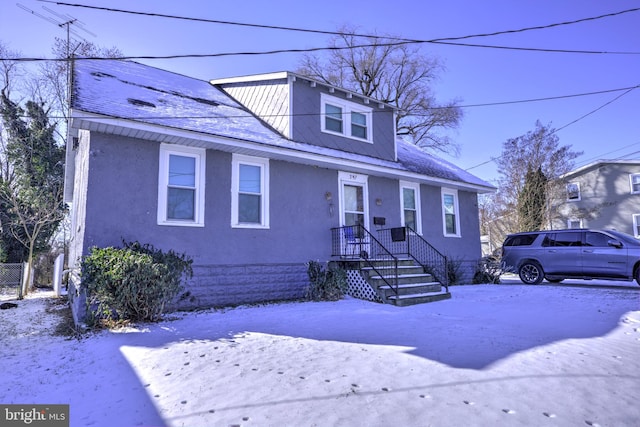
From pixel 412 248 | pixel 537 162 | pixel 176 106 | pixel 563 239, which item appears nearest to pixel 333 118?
pixel 176 106

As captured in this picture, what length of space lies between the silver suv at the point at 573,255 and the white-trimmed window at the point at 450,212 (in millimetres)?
1758

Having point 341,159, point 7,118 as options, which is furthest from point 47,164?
point 341,159

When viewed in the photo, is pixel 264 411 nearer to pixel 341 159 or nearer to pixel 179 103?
pixel 341 159

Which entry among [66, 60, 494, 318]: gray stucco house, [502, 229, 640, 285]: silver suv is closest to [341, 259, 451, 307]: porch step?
[66, 60, 494, 318]: gray stucco house

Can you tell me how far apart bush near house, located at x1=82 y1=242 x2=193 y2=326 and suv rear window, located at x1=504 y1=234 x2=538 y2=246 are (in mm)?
10884

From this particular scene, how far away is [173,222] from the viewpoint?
7.55 m

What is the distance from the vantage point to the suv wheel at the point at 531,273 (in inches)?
469

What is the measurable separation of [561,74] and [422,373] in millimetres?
12062

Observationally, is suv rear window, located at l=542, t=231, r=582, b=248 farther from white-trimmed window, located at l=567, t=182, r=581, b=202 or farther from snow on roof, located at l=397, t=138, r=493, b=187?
white-trimmed window, located at l=567, t=182, r=581, b=202

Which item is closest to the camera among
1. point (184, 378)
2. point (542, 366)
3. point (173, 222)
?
point (184, 378)

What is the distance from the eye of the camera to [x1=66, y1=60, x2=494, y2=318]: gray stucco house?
710cm

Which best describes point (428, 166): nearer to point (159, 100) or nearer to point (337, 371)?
point (159, 100)

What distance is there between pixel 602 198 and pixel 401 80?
14.5 metres

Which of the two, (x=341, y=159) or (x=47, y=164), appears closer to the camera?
(x=341, y=159)
